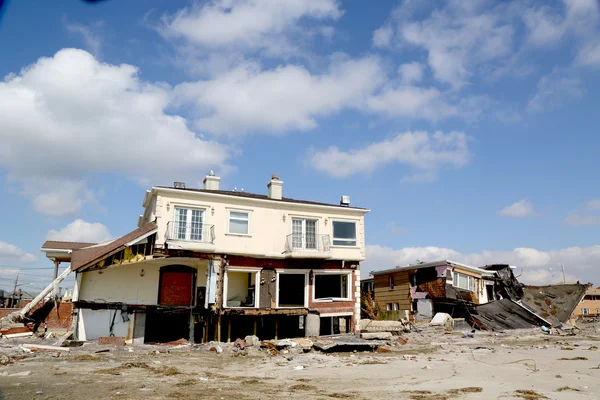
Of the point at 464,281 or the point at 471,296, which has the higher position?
the point at 464,281

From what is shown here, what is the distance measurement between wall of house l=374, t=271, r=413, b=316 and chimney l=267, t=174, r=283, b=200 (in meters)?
13.7

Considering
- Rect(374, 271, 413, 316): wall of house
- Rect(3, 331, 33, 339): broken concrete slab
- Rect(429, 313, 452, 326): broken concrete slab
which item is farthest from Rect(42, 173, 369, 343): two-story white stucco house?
Rect(374, 271, 413, 316): wall of house

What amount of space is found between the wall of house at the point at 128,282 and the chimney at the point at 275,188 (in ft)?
21.0

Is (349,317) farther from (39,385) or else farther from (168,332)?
(39,385)

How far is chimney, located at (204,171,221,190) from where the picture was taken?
102 ft

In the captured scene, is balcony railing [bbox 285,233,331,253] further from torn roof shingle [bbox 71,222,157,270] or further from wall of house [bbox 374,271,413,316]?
wall of house [bbox 374,271,413,316]

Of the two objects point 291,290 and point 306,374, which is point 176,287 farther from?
point 306,374

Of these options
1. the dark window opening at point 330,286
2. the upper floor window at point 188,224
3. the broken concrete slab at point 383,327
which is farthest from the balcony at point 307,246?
the broken concrete slab at point 383,327

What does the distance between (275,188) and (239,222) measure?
12.9 feet

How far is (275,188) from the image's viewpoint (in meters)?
30.8

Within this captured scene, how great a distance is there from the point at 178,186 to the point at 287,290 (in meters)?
9.98

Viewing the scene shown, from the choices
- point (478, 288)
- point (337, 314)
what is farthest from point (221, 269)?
point (478, 288)

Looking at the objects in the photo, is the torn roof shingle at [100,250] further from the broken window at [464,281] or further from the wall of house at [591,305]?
the wall of house at [591,305]

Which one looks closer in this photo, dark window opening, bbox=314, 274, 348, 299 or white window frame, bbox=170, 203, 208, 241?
white window frame, bbox=170, 203, 208, 241
